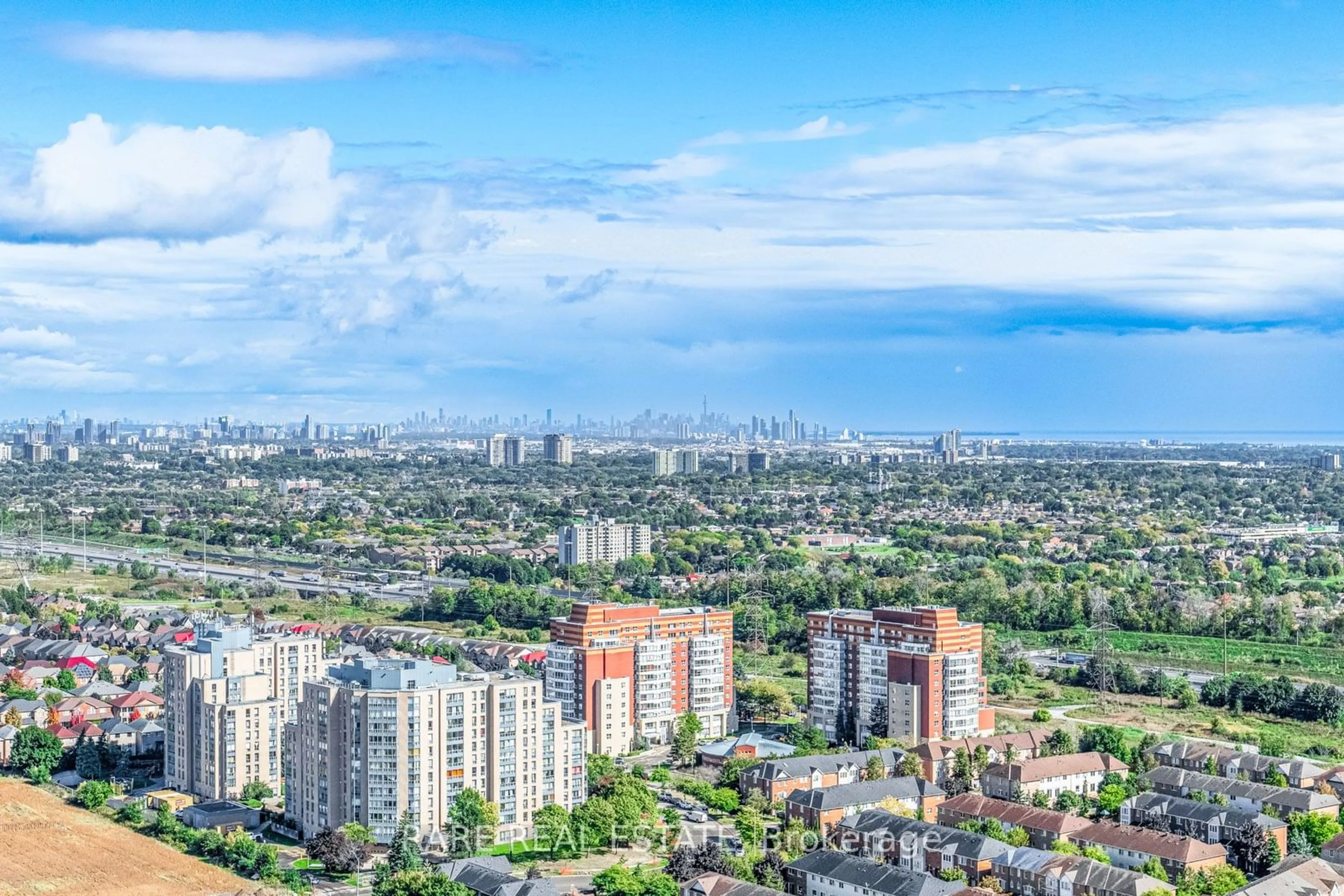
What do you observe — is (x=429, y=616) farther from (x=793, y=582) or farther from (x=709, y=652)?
(x=709, y=652)

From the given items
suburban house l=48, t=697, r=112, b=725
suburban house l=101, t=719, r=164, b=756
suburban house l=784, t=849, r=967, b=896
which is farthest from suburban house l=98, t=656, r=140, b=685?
suburban house l=784, t=849, r=967, b=896

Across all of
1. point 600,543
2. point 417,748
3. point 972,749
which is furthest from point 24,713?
point 600,543

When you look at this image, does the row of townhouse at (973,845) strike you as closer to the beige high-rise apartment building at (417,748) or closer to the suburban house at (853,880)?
the suburban house at (853,880)

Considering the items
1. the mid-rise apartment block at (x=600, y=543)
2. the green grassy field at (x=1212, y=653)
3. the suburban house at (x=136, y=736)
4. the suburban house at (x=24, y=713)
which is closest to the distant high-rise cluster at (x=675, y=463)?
the mid-rise apartment block at (x=600, y=543)

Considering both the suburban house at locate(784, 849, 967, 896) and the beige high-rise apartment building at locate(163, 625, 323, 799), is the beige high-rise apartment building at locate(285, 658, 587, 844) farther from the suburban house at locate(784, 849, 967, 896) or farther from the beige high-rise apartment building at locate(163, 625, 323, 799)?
the suburban house at locate(784, 849, 967, 896)

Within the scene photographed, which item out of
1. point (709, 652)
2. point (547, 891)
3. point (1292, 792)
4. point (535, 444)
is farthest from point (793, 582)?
point (535, 444)

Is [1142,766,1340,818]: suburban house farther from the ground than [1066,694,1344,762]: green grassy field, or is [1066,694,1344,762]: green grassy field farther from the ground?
Answer: [1142,766,1340,818]: suburban house

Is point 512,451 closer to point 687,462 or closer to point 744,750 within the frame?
point 687,462
